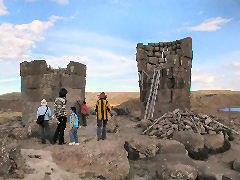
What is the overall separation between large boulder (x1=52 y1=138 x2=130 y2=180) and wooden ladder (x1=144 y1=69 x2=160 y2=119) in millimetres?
6524

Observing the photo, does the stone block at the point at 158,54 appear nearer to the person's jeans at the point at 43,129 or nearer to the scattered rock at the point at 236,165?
the scattered rock at the point at 236,165

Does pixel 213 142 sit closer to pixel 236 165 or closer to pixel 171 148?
pixel 236 165

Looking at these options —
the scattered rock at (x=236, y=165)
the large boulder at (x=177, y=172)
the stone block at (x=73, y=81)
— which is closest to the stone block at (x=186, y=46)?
the stone block at (x=73, y=81)

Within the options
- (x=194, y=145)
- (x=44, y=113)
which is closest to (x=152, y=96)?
(x=194, y=145)

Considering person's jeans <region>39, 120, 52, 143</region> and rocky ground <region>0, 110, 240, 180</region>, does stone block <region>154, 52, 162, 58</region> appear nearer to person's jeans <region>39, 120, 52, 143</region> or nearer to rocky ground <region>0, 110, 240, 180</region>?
rocky ground <region>0, 110, 240, 180</region>

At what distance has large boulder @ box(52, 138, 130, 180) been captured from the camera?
511 cm

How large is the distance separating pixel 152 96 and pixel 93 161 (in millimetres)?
7560

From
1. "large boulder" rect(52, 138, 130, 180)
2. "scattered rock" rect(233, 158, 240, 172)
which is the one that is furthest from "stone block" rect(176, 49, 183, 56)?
"large boulder" rect(52, 138, 130, 180)

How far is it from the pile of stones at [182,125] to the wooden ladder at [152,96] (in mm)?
1408

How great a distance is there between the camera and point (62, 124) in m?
6.62

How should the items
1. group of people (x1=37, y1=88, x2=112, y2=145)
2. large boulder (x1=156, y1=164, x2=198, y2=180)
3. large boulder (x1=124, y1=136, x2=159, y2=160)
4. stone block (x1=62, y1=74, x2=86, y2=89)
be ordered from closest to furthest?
large boulder (x1=156, y1=164, x2=198, y2=180) → group of people (x1=37, y1=88, x2=112, y2=145) → large boulder (x1=124, y1=136, x2=159, y2=160) → stone block (x1=62, y1=74, x2=86, y2=89)

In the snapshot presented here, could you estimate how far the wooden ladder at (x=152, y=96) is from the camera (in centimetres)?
1224

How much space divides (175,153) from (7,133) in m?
5.87

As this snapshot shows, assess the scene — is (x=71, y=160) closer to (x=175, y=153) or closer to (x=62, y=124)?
(x=62, y=124)
